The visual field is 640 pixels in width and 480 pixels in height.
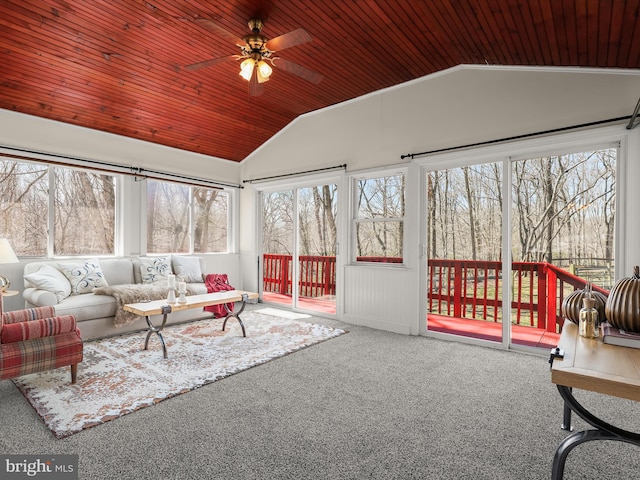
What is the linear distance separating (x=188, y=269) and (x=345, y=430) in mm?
3762

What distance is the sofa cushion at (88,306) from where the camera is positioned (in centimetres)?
355

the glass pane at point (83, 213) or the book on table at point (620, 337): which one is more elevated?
the glass pane at point (83, 213)

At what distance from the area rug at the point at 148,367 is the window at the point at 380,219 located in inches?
44.1

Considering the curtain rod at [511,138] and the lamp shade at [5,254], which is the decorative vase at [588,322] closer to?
the curtain rod at [511,138]

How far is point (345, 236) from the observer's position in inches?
191

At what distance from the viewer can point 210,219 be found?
6.06 meters

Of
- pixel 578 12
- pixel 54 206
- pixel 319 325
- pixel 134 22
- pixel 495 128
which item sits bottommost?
pixel 319 325

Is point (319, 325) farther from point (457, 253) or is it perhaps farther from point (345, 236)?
point (457, 253)

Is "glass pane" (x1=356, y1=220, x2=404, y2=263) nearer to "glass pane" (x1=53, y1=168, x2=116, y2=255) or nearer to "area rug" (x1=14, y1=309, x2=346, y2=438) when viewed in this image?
"area rug" (x1=14, y1=309, x2=346, y2=438)

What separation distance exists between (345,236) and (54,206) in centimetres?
364

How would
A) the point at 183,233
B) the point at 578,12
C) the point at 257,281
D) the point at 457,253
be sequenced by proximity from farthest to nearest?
the point at 257,281
the point at 183,233
the point at 457,253
the point at 578,12

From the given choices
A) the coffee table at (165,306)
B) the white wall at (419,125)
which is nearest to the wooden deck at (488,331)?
the white wall at (419,125)

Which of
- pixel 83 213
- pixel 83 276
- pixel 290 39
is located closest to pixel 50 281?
pixel 83 276

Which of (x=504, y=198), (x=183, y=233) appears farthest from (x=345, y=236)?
(x=183, y=233)
